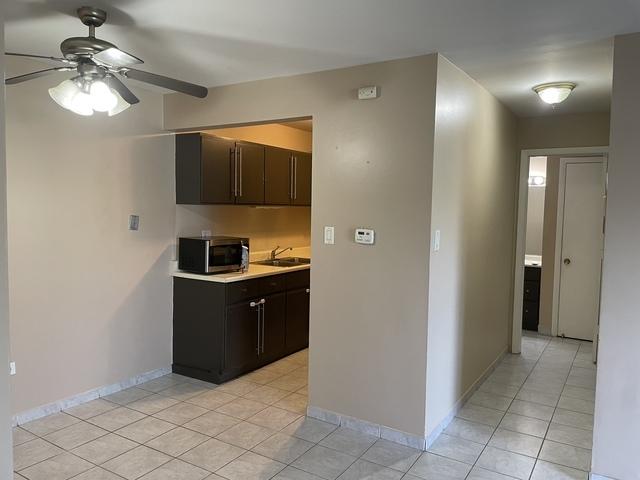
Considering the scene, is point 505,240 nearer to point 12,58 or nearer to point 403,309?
point 403,309

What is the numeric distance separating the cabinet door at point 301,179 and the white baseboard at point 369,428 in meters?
2.36

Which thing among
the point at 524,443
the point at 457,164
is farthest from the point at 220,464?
the point at 457,164

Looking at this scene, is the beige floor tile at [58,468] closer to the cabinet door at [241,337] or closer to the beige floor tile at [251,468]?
the beige floor tile at [251,468]

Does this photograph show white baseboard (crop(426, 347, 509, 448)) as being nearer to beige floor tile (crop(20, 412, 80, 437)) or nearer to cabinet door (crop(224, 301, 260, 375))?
cabinet door (crop(224, 301, 260, 375))

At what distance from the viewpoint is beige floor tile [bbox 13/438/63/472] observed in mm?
2750

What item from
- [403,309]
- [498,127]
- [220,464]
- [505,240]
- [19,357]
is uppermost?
[498,127]

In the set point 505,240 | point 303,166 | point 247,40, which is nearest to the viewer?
point 247,40

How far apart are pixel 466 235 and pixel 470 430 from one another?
4.35 feet

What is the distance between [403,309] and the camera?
302 centimetres

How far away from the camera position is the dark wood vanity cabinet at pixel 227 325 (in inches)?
156

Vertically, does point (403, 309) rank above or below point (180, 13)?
below

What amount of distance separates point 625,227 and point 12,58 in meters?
3.70

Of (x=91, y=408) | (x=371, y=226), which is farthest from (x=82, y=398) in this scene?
(x=371, y=226)

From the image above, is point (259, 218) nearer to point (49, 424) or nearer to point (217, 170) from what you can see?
point (217, 170)
